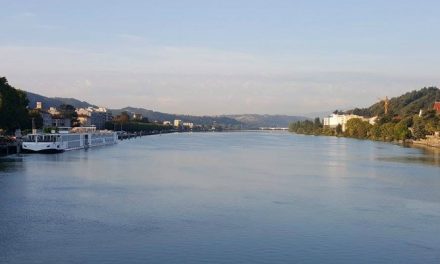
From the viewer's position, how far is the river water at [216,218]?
8305 millimetres

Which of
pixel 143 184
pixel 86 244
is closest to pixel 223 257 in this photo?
pixel 86 244

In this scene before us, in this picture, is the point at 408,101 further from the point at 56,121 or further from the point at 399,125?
the point at 56,121

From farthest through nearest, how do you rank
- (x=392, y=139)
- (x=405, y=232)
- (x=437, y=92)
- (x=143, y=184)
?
1. (x=437, y=92)
2. (x=392, y=139)
3. (x=143, y=184)
4. (x=405, y=232)

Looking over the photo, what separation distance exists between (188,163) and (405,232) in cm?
1485

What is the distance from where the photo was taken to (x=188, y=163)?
2408 centimetres

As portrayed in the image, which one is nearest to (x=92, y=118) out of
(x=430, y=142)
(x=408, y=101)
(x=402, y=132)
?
(x=408, y=101)

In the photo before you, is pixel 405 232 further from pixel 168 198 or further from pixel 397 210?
pixel 168 198

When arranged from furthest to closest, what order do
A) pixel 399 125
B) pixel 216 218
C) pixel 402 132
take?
1. pixel 399 125
2. pixel 402 132
3. pixel 216 218

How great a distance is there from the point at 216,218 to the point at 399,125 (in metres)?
44.5

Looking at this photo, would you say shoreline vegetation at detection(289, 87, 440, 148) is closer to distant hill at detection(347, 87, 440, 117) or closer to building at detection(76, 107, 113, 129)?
distant hill at detection(347, 87, 440, 117)

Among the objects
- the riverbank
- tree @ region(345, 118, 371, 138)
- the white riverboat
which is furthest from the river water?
tree @ region(345, 118, 371, 138)

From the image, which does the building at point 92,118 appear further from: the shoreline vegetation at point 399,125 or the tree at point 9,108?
the tree at point 9,108

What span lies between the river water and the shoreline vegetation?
2875 cm

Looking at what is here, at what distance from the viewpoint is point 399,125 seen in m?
52.4
